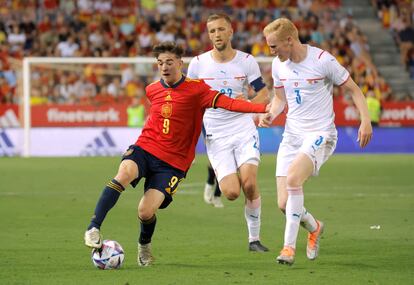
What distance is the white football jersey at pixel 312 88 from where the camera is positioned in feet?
32.6

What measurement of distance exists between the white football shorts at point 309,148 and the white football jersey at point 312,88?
73 mm

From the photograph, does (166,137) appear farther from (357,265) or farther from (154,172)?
(357,265)

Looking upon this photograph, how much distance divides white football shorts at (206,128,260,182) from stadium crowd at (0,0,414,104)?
18.0 m

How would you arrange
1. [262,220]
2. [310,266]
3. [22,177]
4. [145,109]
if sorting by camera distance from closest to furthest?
[310,266] < [262,220] < [22,177] < [145,109]

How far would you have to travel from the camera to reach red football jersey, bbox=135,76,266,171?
9.76 meters

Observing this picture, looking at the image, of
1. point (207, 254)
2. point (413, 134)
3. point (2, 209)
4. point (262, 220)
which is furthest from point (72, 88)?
point (207, 254)

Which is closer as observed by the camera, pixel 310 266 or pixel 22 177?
pixel 310 266

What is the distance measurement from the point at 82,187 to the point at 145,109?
970 cm

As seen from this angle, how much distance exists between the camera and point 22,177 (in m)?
21.3

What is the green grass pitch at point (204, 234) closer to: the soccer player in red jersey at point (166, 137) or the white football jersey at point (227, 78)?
the soccer player in red jersey at point (166, 137)

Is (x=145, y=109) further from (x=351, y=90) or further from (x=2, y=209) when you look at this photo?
(x=351, y=90)

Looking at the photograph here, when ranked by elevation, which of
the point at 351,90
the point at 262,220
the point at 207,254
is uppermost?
the point at 351,90

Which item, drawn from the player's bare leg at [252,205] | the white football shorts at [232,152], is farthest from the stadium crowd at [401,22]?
the player's bare leg at [252,205]

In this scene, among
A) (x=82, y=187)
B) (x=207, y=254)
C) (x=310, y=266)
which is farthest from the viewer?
(x=82, y=187)
